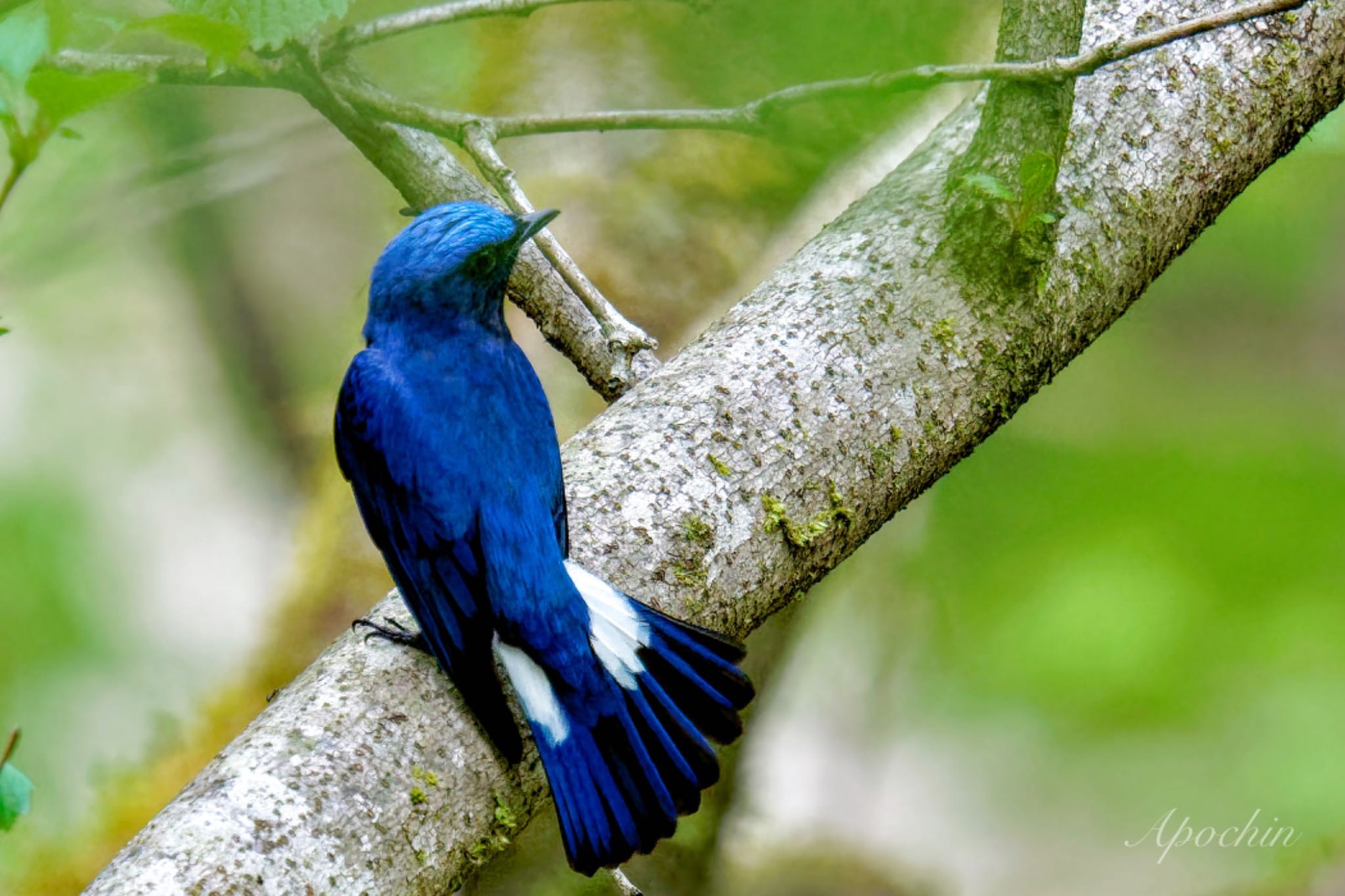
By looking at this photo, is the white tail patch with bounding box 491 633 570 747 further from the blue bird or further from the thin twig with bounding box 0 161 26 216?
the thin twig with bounding box 0 161 26 216

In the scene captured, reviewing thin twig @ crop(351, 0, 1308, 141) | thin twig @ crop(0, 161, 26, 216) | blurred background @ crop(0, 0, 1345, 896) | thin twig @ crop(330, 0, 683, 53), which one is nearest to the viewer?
thin twig @ crop(0, 161, 26, 216)

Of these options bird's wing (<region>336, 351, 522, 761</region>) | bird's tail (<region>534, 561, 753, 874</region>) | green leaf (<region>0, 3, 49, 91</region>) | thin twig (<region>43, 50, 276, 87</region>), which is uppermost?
green leaf (<region>0, 3, 49, 91</region>)

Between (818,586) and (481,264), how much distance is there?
1900 millimetres

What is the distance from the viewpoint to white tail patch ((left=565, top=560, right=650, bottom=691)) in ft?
5.77

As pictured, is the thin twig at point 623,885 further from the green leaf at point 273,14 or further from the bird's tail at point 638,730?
the green leaf at point 273,14

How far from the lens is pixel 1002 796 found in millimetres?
3297

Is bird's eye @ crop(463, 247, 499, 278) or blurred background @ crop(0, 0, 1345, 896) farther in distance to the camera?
blurred background @ crop(0, 0, 1345, 896)

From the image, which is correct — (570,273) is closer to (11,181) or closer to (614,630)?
(614,630)

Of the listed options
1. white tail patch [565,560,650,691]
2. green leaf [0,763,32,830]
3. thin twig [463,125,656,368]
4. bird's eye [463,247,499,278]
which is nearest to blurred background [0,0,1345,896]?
thin twig [463,125,656,368]

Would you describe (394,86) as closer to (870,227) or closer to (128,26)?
(870,227)

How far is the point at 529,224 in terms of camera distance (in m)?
1.89

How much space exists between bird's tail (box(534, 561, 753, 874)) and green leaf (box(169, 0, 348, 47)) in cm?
85
